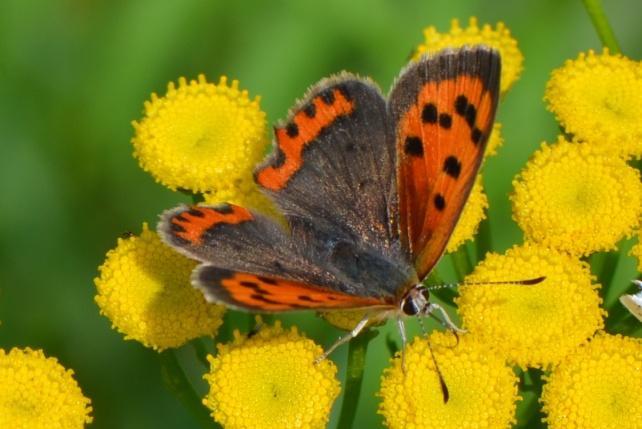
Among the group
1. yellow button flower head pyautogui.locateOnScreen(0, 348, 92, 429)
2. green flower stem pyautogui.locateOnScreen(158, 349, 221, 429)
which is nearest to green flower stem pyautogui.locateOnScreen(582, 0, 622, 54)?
green flower stem pyautogui.locateOnScreen(158, 349, 221, 429)

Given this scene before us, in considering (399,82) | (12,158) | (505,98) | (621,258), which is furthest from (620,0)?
(12,158)

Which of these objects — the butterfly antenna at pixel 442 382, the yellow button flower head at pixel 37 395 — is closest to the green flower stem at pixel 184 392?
the yellow button flower head at pixel 37 395

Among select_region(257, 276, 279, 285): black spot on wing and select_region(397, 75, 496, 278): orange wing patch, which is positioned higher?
select_region(397, 75, 496, 278): orange wing patch

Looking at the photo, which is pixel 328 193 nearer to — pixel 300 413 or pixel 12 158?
pixel 300 413

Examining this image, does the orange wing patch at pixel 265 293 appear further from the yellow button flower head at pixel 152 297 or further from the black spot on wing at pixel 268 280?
the yellow button flower head at pixel 152 297

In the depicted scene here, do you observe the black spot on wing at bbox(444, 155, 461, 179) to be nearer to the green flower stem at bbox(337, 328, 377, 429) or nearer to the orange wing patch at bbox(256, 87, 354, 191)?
the orange wing patch at bbox(256, 87, 354, 191)
